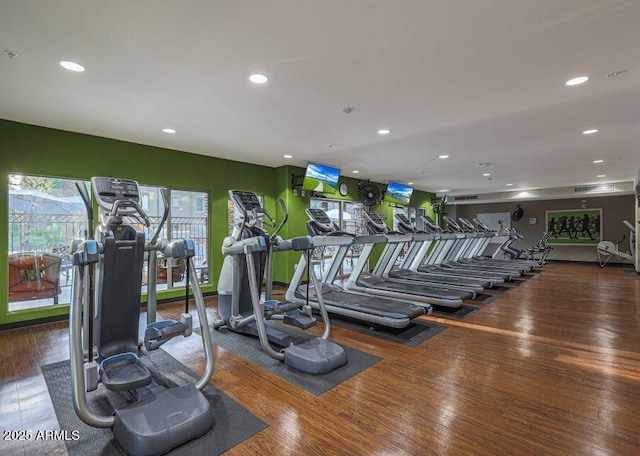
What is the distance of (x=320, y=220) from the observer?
462 cm

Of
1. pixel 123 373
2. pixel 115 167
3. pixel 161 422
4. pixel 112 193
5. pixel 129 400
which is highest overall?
pixel 115 167

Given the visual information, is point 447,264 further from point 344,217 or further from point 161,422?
point 161,422

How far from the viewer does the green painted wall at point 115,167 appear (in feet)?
13.4

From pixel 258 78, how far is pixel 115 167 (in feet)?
10.7

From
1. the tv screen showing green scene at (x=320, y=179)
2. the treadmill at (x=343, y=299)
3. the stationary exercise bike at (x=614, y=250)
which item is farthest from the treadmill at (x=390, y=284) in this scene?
the stationary exercise bike at (x=614, y=250)

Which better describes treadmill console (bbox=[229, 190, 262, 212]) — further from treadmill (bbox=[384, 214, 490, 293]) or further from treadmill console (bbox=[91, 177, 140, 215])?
treadmill (bbox=[384, 214, 490, 293])

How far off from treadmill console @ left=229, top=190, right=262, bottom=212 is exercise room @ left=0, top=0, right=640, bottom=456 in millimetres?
34

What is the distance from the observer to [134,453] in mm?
1763

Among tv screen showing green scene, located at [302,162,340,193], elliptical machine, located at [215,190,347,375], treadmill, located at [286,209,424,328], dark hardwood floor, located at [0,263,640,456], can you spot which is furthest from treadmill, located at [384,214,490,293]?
elliptical machine, located at [215,190,347,375]

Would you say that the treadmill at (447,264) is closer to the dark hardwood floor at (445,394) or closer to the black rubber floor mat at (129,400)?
the dark hardwood floor at (445,394)

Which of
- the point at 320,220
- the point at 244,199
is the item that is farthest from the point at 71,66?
the point at 320,220

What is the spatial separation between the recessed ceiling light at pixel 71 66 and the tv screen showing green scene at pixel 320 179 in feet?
14.3

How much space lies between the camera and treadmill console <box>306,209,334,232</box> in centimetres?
450

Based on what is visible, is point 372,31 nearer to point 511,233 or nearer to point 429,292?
point 429,292
